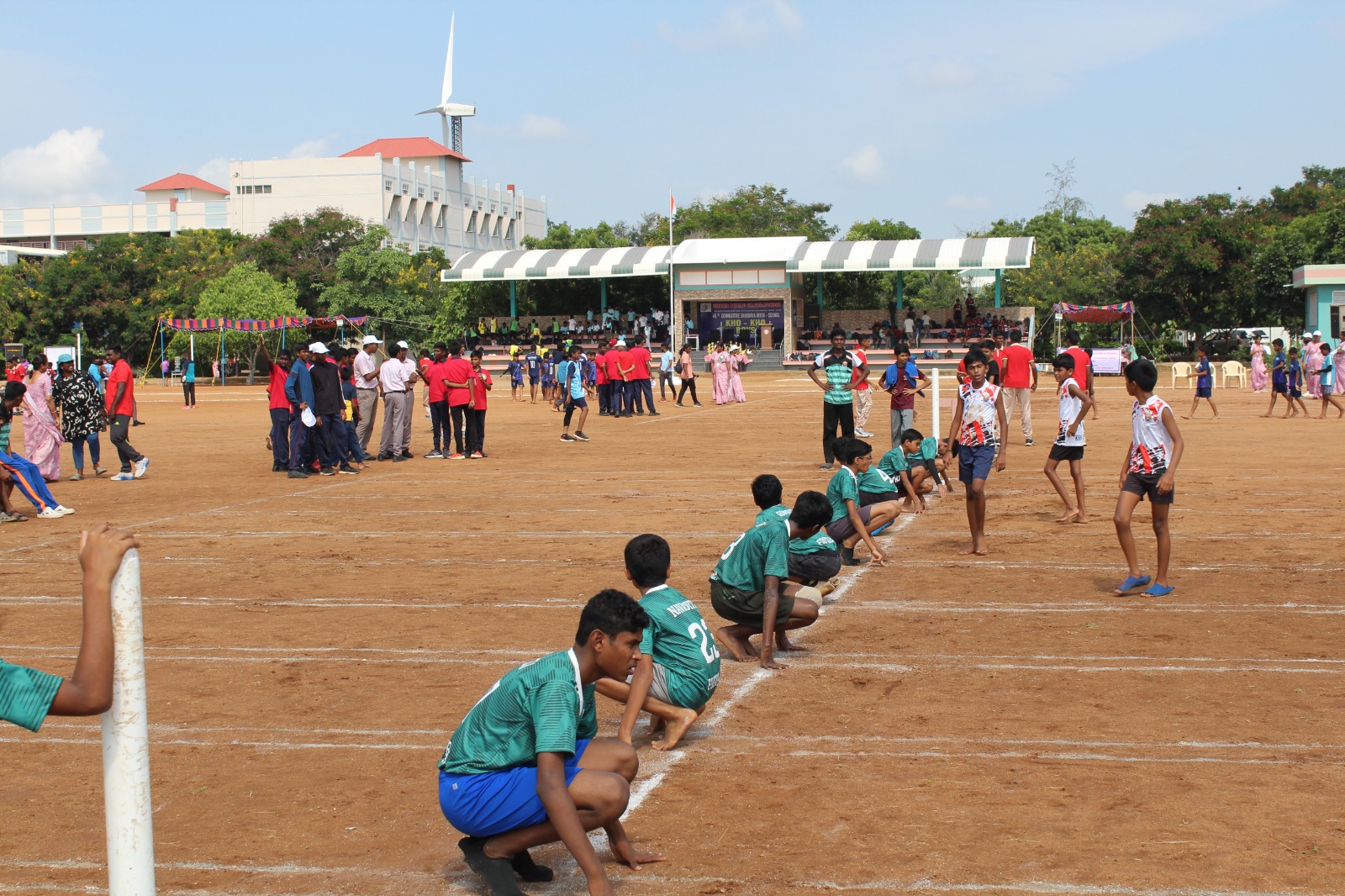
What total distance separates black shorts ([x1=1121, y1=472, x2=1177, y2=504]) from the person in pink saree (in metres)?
12.6

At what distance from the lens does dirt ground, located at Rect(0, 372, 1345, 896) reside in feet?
14.9

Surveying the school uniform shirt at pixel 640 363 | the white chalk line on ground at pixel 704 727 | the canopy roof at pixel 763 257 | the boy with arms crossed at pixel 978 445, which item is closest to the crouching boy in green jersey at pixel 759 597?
the white chalk line on ground at pixel 704 727

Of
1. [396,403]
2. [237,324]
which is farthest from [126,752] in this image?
[237,324]

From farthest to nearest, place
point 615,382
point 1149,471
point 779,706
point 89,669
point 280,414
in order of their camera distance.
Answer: point 615,382 < point 280,414 < point 1149,471 < point 779,706 < point 89,669

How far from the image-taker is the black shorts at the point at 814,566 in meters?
8.22

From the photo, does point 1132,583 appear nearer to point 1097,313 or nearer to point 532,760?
point 532,760

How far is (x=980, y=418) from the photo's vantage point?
10562 mm

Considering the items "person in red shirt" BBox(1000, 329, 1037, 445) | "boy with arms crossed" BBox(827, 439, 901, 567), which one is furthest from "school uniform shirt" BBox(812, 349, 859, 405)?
"boy with arms crossed" BBox(827, 439, 901, 567)

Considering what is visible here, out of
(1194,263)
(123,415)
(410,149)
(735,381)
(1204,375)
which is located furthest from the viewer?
(410,149)

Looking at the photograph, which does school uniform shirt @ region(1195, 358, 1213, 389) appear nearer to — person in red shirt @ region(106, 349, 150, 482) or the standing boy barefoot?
person in red shirt @ region(106, 349, 150, 482)

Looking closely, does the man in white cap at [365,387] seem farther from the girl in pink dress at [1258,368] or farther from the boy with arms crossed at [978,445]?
the girl in pink dress at [1258,368]

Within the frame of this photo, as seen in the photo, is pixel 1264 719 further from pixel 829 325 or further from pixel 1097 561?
pixel 829 325

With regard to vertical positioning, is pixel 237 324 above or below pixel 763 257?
below

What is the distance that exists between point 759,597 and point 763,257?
51.9m
